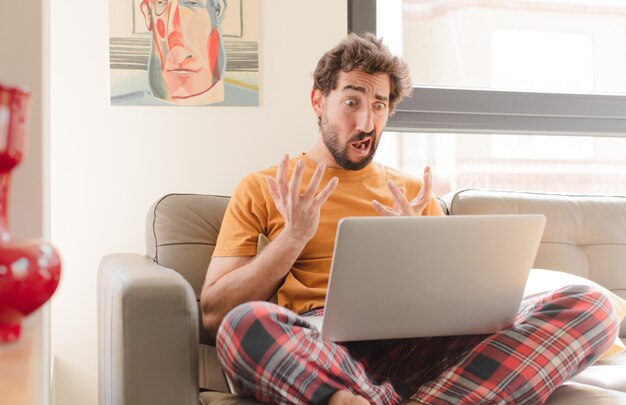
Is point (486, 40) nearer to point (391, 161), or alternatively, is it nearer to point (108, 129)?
point (391, 161)

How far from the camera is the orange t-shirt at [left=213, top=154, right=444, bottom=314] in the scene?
77.7 inches

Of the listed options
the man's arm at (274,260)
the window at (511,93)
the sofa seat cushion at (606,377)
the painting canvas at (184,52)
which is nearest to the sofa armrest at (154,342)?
the man's arm at (274,260)

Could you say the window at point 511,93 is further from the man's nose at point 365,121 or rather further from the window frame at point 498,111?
the man's nose at point 365,121

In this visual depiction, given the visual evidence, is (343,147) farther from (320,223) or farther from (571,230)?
(571,230)

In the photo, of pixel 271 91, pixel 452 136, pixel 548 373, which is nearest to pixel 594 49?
pixel 452 136

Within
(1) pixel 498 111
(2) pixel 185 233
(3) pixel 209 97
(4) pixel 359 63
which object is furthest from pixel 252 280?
(1) pixel 498 111

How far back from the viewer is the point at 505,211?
7.88 ft

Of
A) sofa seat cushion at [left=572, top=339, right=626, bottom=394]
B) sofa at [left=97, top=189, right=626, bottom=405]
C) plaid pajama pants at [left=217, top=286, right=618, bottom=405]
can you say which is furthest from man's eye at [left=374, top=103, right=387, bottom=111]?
sofa seat cushion at [left=572, top=339, right=626, bottom=394]

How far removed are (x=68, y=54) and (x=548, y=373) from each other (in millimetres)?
1614

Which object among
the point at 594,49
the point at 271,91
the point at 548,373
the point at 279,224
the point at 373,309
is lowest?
the point at 548,373

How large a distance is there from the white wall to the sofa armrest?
90cm

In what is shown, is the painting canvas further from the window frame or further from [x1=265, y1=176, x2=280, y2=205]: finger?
[x1=265, y1=176, x2=280, y2=205]: finger

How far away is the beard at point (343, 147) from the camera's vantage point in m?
2.15

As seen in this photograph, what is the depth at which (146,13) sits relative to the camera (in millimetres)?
2426
